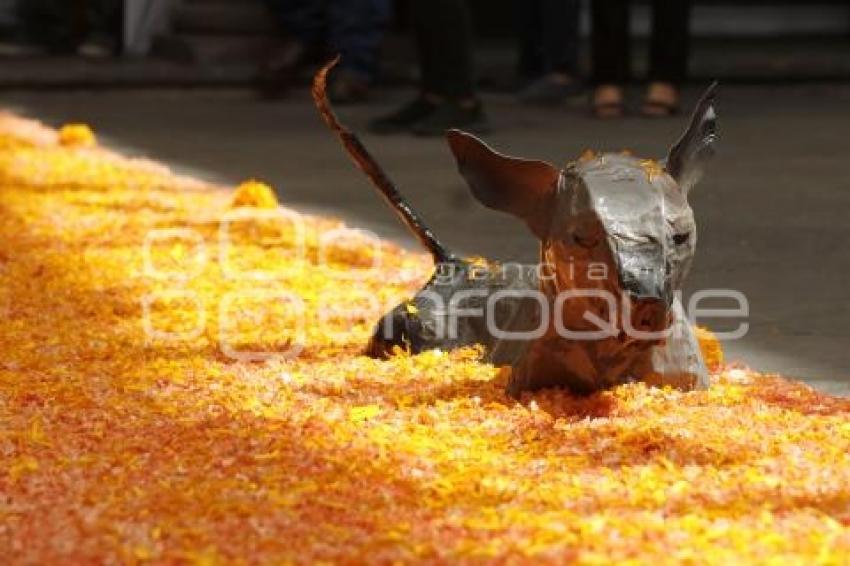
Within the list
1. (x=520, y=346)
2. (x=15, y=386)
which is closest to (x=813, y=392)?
(x=520, y=346)

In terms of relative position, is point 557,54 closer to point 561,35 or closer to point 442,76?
point 561,35

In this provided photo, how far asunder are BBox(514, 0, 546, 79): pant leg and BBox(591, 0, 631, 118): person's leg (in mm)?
590

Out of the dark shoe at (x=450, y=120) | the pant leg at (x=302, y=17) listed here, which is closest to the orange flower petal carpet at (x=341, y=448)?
the dark shoe at (x=450, y=120)

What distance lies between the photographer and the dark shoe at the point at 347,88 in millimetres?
9406

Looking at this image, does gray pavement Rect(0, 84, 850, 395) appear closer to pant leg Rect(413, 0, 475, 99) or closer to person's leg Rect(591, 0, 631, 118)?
person's leg Rect(591, 0, 631, 118)

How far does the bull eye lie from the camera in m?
3.11

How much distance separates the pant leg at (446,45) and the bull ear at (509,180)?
169 inches

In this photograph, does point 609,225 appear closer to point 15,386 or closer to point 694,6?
point 15,386

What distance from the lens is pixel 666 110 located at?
8.66 metres

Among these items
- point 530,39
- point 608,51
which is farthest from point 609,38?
point 530,39

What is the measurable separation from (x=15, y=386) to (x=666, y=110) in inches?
220

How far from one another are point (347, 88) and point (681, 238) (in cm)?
639

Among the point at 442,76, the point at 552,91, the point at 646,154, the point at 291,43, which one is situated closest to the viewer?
the point at 646,154

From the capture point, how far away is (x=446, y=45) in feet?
25.0
